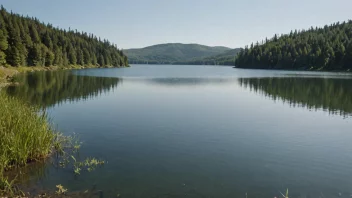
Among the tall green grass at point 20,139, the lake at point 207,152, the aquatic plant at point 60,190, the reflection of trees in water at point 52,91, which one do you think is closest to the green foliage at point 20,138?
the tall green grass at point 20,139

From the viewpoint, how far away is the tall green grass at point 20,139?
1471 cm

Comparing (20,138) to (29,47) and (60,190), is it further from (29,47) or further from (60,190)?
(29,47)

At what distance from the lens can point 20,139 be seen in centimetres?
1517

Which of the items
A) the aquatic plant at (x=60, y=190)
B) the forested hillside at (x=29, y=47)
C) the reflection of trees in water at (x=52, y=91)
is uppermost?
the forested hillside at (x=29, y=47)

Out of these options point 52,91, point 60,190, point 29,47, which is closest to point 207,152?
point 60,190

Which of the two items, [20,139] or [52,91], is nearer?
[20,139]

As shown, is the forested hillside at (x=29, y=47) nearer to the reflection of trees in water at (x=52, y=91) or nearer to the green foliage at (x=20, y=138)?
the reflection of trees in water at (x=52, y=91)

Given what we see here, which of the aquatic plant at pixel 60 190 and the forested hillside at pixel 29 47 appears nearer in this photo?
the aquatic plant at pixel 60 190

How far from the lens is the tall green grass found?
14.7 meters

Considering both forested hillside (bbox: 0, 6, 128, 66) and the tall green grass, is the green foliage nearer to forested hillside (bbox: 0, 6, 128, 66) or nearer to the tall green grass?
the tall green grass

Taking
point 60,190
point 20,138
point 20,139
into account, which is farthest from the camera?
point 20,138

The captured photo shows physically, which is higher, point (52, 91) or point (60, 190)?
point (52, 91)

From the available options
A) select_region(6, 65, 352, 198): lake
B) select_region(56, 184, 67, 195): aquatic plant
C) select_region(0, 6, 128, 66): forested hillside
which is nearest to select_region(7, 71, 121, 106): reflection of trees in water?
select_region(6, 65, 352, 198): lake

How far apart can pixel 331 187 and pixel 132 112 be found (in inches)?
916
